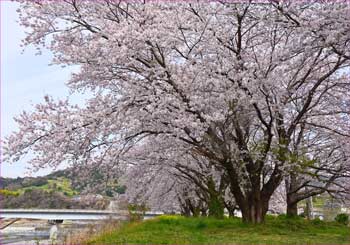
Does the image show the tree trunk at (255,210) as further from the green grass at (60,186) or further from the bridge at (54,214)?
the bridge at (54,214)

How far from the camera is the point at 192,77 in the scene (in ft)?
36.8

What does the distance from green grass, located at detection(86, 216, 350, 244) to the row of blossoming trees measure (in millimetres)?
1142

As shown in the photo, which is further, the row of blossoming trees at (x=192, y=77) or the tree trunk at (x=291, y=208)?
the tree trunk at (x=291, y=208)

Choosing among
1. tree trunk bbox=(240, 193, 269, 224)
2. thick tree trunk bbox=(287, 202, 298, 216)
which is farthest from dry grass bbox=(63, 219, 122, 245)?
thick tree trunk bbox=(287, 202, 298, 216)

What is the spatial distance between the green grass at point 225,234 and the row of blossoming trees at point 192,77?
3.75 ft

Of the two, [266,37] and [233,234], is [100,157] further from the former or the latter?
[266,37]

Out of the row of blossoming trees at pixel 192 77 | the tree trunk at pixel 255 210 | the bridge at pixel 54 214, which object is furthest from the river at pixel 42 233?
the tree trunk at pixel 255 210

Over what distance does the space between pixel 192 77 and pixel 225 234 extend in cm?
387

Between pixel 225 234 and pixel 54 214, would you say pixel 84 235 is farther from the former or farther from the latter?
pixel 54 214

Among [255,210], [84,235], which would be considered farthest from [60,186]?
[255,210]

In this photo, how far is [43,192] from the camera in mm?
40438

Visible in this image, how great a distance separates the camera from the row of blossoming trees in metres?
10.3

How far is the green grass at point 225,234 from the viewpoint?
381 inches

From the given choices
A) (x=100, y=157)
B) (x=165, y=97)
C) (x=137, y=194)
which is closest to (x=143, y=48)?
(x=165, y=97)
